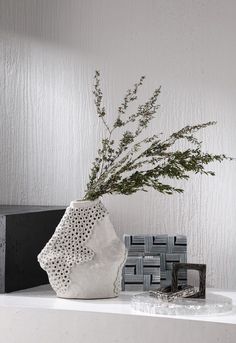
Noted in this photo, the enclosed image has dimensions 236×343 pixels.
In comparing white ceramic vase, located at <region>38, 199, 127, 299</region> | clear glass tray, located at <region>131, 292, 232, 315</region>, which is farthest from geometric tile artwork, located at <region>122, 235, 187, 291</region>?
clear glass tray, located at <region>131, 292, 232, 315</region>

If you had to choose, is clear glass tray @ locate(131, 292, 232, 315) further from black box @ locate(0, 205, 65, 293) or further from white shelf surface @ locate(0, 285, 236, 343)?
black box @ locate(0, 205, 65, 293)

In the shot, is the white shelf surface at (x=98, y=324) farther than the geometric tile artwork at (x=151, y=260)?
No

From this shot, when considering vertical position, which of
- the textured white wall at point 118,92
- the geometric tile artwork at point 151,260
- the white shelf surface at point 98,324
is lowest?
the white shelf surface at point 98,324

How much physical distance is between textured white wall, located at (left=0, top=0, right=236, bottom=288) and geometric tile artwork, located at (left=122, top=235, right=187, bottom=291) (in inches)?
5.7

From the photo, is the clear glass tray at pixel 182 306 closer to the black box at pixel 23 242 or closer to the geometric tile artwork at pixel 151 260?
the geometric tile artwork at pixel 151 260

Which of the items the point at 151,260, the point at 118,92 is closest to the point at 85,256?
the point at 151,260

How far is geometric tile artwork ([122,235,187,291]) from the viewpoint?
1.94m

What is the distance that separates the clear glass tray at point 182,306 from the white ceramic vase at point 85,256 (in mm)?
117

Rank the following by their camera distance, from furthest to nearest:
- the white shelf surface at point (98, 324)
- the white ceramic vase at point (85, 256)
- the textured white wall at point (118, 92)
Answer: the textured white wall at point (118, 92) < the white ceramic vase at point (85, 256) < the white shelf surface at point (98, 324)

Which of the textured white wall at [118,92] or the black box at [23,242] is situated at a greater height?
the textured white wall at [118,92]

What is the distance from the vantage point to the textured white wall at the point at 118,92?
2.06 metres

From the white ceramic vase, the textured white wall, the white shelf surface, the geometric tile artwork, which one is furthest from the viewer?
the textured white wall

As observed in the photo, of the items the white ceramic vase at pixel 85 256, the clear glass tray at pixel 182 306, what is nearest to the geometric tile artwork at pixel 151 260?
the white ceramic vase at pixel 85 256

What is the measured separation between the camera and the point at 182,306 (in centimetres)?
165
